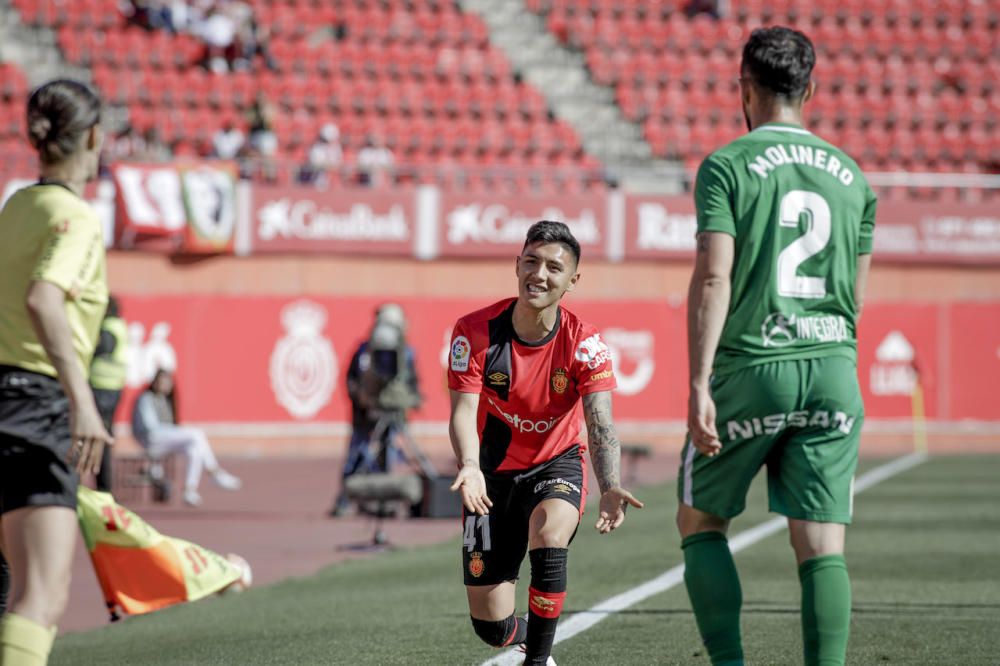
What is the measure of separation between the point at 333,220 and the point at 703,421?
841 inches

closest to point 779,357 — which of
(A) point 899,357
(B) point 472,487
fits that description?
(B) point 472,487

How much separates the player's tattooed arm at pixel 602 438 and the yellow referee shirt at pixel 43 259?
2.17 meters

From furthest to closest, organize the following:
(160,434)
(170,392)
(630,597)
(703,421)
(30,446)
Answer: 1. (170,392)
2. (160,434)
3. (630,597)
4. (703,421)
5. (30,446)

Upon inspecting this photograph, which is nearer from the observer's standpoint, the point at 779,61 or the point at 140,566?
the point at 779,61

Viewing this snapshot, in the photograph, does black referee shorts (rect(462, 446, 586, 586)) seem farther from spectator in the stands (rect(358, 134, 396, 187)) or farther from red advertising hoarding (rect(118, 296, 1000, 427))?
spectator in the stands (rect(358, 134, 396, 187))

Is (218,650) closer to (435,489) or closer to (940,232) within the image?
(435,489)

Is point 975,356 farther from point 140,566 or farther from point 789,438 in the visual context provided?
point 789,438

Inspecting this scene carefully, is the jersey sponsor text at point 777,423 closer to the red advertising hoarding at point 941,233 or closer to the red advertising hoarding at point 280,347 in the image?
the red advertising hoarding at point 280,347

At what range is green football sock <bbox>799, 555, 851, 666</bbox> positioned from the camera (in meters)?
4.90

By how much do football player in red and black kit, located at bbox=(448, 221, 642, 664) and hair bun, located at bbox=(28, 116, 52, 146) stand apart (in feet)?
6.40

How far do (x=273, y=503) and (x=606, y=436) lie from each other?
12.0m

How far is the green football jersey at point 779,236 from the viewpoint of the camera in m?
4.95

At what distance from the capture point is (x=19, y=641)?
458cm

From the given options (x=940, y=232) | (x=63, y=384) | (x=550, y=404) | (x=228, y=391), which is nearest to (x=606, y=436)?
(x=550, y=404)
